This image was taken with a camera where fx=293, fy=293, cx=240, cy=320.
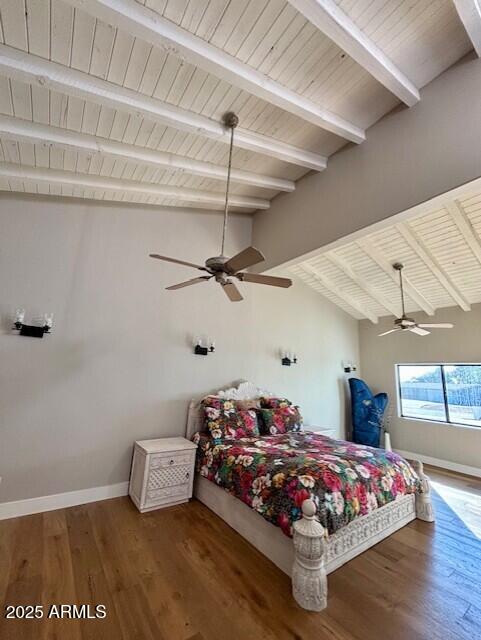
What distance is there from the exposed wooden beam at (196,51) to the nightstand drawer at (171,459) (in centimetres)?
343

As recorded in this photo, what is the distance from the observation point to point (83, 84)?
6.81 feet

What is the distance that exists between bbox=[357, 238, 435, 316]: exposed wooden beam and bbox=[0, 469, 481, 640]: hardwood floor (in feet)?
11.1

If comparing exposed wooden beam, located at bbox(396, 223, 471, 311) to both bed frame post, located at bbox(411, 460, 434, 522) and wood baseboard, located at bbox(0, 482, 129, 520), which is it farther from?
wood baseboard, located at bbox(0, 482, 129, 520)

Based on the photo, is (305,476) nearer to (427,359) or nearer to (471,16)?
(471,16)

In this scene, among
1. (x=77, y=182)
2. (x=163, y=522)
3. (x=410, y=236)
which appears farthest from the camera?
(x=410, y=236)

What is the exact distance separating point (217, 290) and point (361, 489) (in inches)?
121

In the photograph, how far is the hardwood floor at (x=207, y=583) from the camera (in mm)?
1709

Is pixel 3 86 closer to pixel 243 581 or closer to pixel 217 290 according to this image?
pixel 217 290

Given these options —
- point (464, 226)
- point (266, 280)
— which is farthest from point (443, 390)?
point (266, 280)

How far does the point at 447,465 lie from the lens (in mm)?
5020

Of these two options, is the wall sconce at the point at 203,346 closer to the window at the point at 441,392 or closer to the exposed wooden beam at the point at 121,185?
the exposed wooden beam at the point at 121,185

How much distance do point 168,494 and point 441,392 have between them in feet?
16.6

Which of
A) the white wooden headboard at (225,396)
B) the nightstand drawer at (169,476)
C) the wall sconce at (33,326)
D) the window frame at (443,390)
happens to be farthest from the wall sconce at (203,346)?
the window frame at (443,390)

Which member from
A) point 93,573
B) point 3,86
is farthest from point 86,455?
point 3,86
